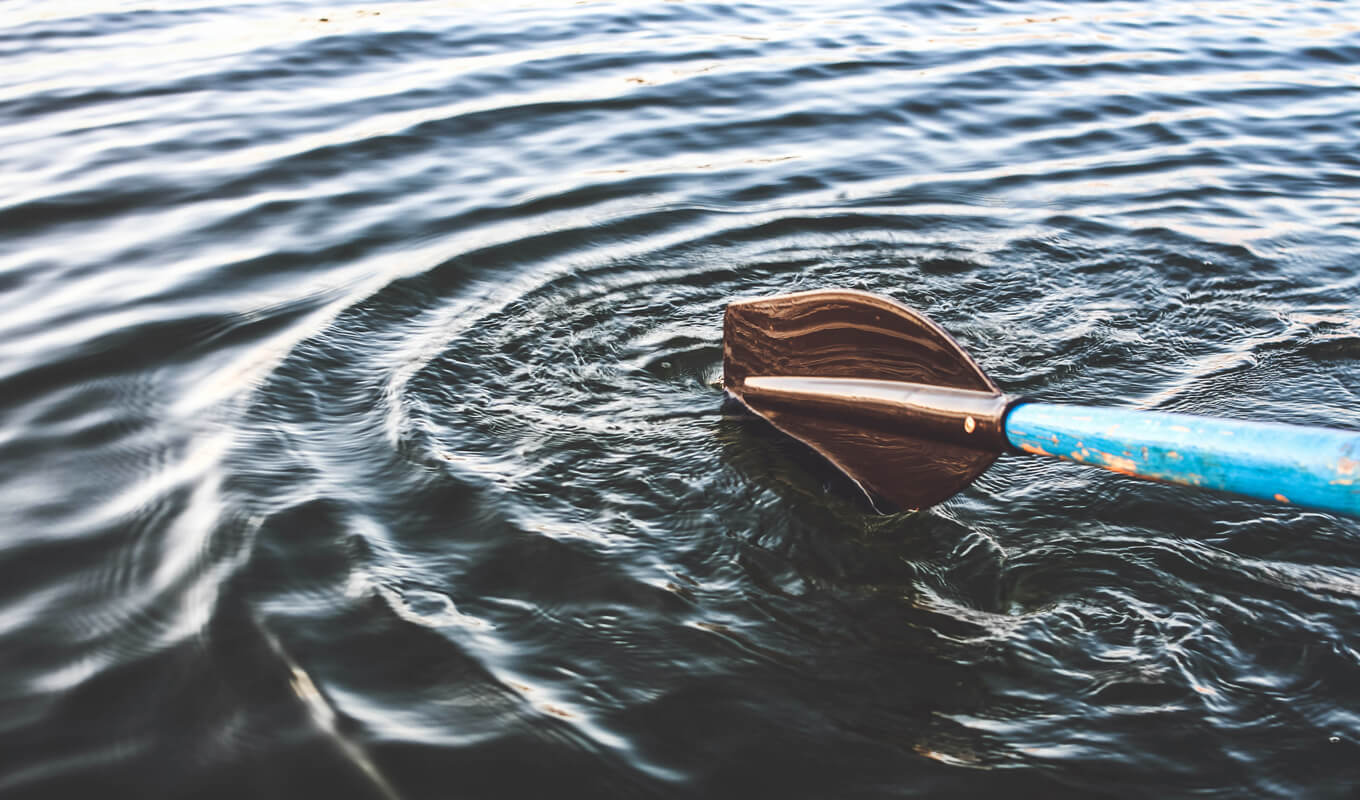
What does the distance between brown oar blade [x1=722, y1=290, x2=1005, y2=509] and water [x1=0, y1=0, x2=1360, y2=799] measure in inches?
4.8

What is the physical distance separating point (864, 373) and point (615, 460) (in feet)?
2.32

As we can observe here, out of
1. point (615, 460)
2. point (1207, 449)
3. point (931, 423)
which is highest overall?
point (1207, 449)

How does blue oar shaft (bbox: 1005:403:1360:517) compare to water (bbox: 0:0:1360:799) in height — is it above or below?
above

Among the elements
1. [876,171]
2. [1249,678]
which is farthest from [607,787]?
[876,171]

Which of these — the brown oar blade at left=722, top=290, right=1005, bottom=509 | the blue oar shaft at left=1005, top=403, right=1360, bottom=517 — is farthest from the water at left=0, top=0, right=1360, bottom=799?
the blue oar shaft at left=1005, top=403, right=1360, bottom=517

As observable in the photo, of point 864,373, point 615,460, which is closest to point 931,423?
point 864,373

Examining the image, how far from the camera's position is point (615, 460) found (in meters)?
3.03

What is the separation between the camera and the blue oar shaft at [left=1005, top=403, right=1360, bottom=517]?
1.73 m

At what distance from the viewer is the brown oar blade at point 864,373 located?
102 inches

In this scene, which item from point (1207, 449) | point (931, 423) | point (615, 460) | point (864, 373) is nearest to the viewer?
point (1207, 449)

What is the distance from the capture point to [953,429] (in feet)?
8.25

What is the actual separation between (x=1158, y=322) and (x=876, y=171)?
6.68ft

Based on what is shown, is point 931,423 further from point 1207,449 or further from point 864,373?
point 1207,449

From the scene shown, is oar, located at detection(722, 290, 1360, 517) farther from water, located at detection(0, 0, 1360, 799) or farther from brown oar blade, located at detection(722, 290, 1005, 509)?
water, located at detection(0, 0, 1360, 799)
